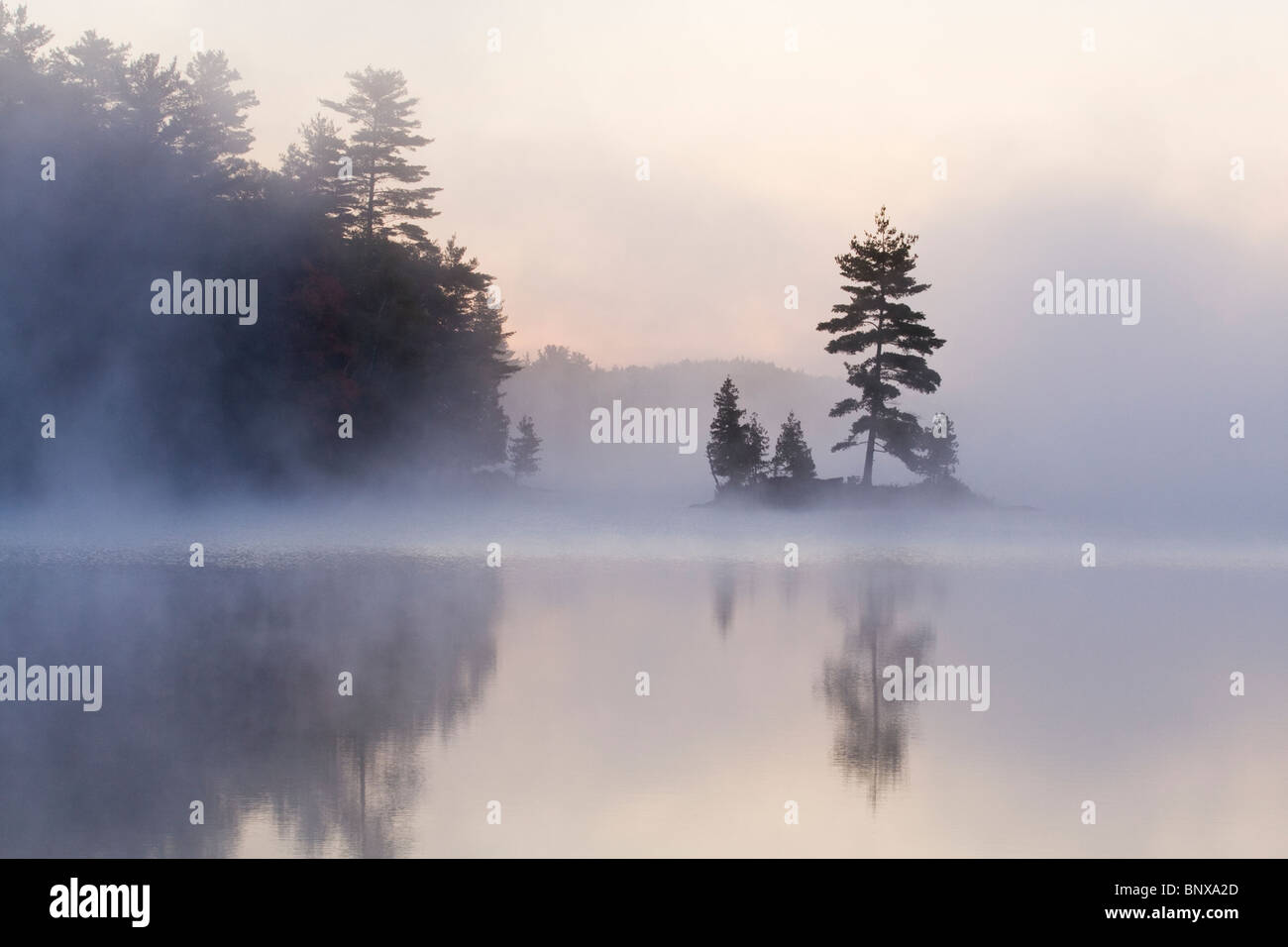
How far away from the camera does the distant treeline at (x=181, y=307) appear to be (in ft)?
173

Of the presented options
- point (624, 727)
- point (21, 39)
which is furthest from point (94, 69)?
point (624, 727)

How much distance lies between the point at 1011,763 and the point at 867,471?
51704mm

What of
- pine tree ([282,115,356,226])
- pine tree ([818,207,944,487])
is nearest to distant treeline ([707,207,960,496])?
pine tree ([818,207,944,487])

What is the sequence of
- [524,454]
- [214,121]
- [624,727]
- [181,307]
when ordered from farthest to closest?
[524,454] → [214,121] → [181,307] → [624,727]

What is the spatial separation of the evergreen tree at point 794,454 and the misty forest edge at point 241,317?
0.11 meters

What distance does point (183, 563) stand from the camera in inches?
1127

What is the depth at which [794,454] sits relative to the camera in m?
66.1

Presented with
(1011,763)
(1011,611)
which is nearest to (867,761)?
(1011,763)

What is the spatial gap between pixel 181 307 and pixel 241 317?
261 cm

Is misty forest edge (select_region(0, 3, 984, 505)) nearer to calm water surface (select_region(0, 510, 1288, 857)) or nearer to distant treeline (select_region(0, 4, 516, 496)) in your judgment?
distant treeline (select_region(0, 4, 516, 496))

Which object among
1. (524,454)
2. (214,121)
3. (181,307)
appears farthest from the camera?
(524,454)

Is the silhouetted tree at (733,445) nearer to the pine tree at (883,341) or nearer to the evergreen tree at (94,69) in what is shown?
the pine tree at (883,341)

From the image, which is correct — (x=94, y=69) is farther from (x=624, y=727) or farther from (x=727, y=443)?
(x=624, y=727)
